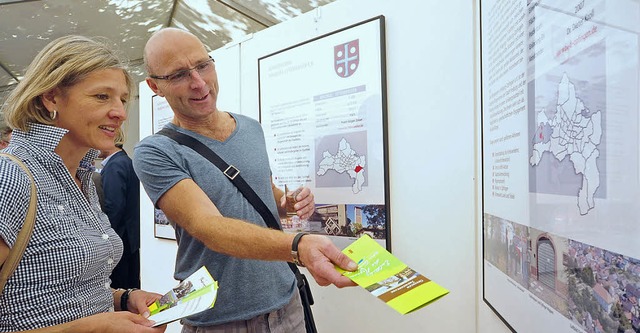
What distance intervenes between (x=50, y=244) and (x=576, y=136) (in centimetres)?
111

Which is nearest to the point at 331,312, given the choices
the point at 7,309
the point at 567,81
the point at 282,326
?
the point at 282,326

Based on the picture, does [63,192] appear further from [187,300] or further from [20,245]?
[187,300]

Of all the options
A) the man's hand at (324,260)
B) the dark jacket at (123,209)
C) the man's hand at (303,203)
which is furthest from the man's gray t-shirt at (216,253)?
the dark jacket at (123,209)

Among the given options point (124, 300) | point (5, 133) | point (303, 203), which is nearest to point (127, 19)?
point (5, 133)

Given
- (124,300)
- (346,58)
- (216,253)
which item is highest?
(346,58)

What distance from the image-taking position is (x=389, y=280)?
3.15 ft

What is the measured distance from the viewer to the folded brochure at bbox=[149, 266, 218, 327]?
1054 mm

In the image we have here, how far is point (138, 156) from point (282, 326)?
0.75 meters

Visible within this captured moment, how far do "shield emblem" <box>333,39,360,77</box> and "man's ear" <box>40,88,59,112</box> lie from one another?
1422mm

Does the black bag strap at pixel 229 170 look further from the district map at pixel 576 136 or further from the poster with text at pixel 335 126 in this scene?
the district map at pixel 576 136

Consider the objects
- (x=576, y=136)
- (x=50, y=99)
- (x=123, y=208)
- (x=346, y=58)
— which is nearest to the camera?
(x=576, y=136)

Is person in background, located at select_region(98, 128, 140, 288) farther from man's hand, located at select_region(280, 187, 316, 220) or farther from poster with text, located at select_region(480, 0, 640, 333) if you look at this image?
poster with text, located at select_region(480, 0, 640, 333)

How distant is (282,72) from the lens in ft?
9.11

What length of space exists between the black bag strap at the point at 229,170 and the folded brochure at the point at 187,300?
0.51 m
